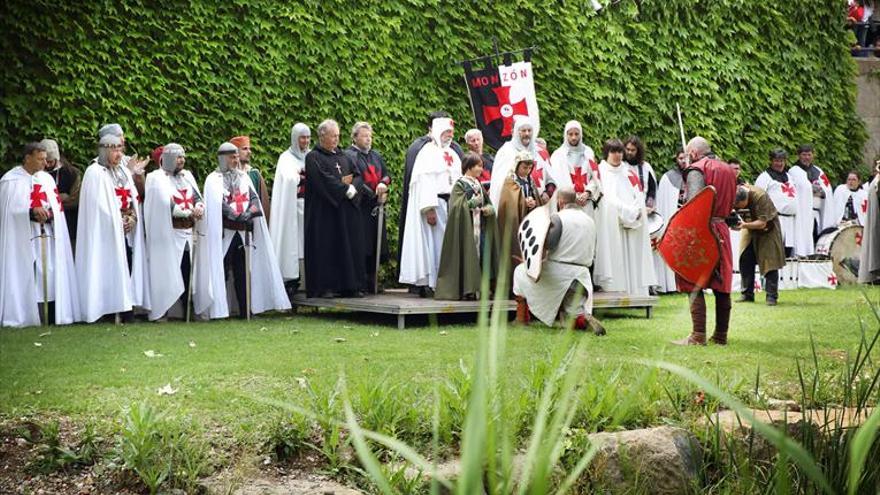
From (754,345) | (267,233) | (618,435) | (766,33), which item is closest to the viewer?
(618,435)

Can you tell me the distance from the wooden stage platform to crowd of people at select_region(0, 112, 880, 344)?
10.7 inches

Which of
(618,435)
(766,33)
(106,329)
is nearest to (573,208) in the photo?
(106,329)

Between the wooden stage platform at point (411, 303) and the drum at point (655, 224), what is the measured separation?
7.78 feet

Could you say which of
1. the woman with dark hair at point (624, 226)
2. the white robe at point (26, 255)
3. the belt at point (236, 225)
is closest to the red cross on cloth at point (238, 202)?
the belt at point (236, 225)

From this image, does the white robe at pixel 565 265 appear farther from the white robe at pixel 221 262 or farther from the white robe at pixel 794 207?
the white robe at pixel 794 207

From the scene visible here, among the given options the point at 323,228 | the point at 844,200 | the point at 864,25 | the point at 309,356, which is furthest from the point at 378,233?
the point at 864,25

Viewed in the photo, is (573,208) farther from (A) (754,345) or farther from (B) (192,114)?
(B) (192,114)

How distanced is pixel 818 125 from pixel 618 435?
1608cm

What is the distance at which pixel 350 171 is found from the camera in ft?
42.4

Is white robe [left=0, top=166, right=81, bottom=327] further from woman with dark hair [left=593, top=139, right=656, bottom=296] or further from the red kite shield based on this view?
woman with dark hair [left=593, top=139, right=656, bottom=296]

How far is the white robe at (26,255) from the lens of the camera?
1119 cm

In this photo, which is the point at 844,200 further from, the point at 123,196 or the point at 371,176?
the point at 123,196

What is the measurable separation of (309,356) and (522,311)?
327cm

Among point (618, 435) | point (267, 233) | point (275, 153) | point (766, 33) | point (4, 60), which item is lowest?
point (618, 435)
